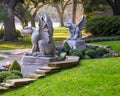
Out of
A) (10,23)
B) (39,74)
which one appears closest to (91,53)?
(39,74)

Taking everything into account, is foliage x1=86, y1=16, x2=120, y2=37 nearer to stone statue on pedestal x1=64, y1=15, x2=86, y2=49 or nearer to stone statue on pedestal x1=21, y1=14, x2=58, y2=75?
stone statue on pedestal x1=64, y1=15, x2=86, y2=49

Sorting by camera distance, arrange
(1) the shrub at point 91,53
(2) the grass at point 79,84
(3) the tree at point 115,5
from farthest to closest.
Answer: (3) the tree at point 115,5
(1) the shrub at point 91,53
(2) the grass at point 79,84

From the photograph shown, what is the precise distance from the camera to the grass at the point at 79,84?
671 cm

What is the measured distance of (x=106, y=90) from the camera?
261 inches

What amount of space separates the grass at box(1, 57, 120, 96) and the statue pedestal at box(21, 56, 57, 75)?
1178mm

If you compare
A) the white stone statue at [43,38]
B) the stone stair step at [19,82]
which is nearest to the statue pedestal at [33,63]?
the white stone statue at [43,38]

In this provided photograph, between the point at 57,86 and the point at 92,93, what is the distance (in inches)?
40.2

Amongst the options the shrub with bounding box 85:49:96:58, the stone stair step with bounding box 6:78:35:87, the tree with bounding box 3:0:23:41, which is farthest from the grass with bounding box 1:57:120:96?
the tree with bounding box 3:0:23:41

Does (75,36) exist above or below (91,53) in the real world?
above

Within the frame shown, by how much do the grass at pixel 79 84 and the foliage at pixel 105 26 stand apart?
1702cm

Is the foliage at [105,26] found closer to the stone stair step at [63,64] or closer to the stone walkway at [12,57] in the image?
the stone walkway at [12,57]

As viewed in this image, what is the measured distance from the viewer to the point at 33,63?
10.4 m

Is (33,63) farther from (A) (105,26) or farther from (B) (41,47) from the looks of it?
(A) (105,26)

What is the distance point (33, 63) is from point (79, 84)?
3405 mm
